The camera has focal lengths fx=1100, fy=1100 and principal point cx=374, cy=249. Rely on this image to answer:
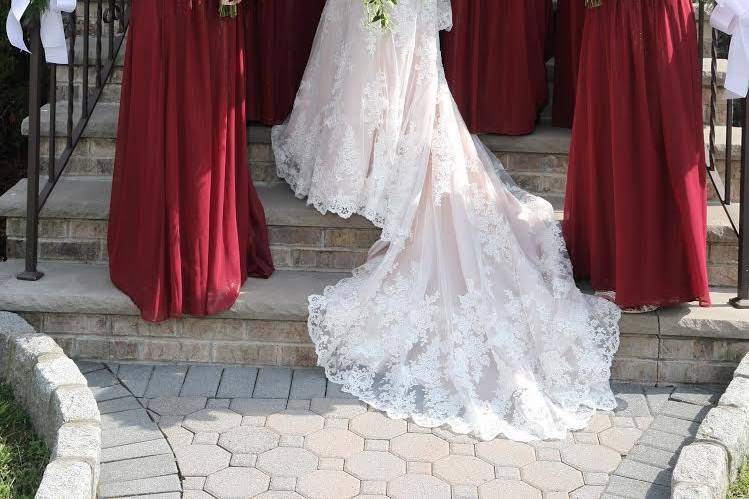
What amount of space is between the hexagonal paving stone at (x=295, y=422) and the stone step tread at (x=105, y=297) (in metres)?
0.48

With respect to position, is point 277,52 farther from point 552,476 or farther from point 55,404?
point 552,476

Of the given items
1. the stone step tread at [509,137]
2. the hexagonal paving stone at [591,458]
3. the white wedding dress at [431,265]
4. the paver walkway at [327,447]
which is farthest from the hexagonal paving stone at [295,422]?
the stone step tread at [509,137]

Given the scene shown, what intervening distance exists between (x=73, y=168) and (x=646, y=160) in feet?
8.77

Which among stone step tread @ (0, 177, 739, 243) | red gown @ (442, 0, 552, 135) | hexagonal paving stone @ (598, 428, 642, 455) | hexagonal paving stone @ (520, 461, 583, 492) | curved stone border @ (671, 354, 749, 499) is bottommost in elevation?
hexagonal paving stone @ (520, 461, 583, 492)

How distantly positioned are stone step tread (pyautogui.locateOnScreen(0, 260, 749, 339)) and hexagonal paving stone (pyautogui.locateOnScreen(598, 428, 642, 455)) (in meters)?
→ 0.51

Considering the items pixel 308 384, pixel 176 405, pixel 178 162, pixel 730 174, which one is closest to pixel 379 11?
pixel 178 162

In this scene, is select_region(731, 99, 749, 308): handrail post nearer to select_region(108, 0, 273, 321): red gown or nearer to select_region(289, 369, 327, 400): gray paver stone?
select_region(289, 369, 327, 400): gray paver stone

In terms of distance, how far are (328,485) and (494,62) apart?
7.92 feet

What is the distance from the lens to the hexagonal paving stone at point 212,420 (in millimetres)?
3889

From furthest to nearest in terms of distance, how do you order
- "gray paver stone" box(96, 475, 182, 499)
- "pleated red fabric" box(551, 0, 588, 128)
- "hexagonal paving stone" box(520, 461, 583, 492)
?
"pleated red fabric" box(551, 0, 588, 128) → "hexagonal paving stone" box(520, 461, 583, 492) → "gray paver stone" box(96, 475, 182, 499)

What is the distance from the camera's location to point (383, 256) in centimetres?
457

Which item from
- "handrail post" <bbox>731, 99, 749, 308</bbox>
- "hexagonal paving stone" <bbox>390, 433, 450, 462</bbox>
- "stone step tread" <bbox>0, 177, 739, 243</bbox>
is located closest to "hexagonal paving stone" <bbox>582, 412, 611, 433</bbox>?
"hexagonal paving stone" <bbox>390, 433, 450, 462</bbox>

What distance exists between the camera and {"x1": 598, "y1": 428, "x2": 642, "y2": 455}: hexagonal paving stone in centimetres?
→ 382

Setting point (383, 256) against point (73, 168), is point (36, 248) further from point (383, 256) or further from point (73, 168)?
point (383, 256)
